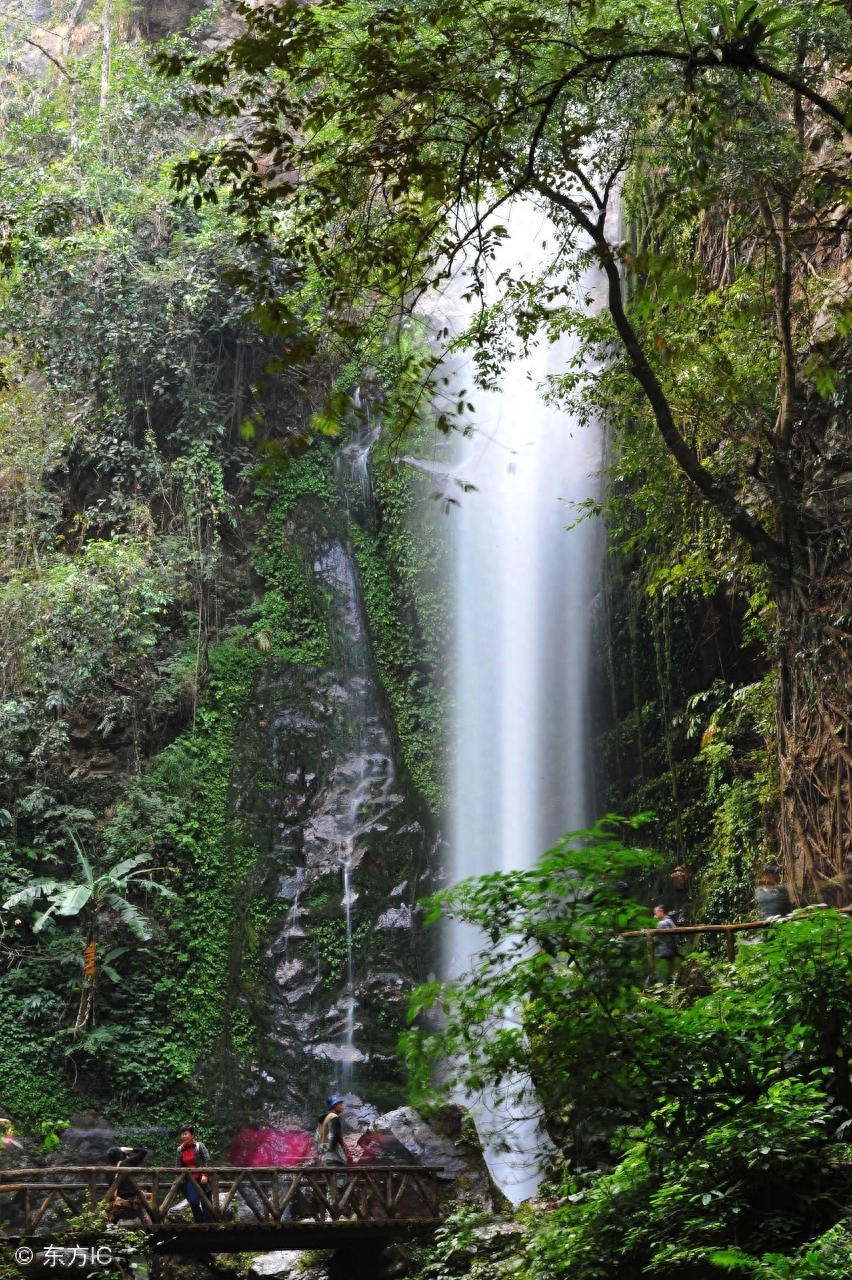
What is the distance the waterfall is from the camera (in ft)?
50.2

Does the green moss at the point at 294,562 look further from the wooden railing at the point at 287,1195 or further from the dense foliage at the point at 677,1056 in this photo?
the dense foliage at the point at 677,1056

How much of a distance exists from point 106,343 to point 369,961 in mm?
8519

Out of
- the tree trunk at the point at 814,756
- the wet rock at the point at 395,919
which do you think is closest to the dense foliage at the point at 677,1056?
the tree trunk at the point at 814,756

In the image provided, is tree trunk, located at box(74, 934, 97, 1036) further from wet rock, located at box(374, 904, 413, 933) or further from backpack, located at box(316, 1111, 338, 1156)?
backpack, located at box(316, 1111, 338, 1156)

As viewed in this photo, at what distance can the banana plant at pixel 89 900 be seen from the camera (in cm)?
1319

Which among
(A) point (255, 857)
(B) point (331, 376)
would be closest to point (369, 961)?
(A) point (255, 857)

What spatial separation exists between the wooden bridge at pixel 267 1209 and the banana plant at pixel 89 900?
3.19 metres

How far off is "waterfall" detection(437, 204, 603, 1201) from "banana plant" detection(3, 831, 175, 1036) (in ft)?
11.9

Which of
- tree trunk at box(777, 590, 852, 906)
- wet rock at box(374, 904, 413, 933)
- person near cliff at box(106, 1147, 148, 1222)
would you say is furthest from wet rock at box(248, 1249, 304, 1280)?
tree trunk at box(777, 590, 852, 906)

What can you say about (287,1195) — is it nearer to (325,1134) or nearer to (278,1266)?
(325,1134)

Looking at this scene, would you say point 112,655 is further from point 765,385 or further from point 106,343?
point 765,385

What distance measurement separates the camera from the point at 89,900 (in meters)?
13.6

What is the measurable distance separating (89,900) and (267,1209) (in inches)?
197

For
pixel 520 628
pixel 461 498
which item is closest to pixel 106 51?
pixel 461 498
